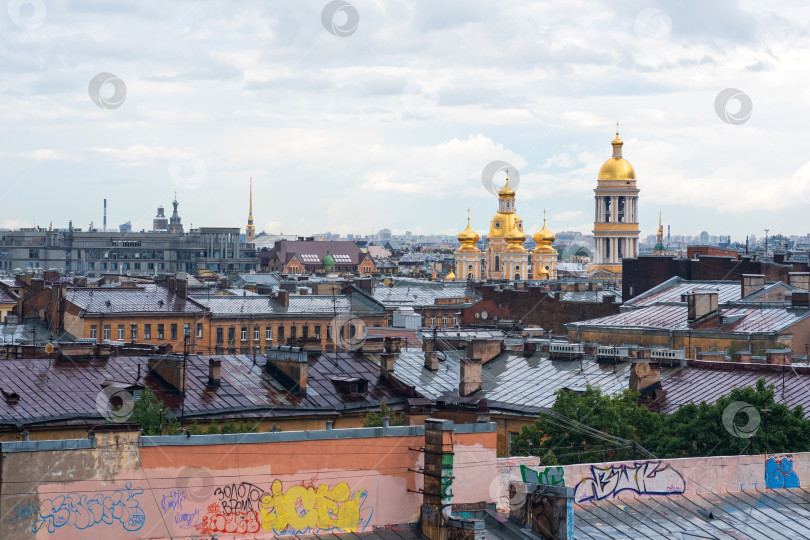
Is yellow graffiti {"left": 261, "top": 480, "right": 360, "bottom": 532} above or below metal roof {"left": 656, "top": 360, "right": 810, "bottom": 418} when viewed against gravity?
below

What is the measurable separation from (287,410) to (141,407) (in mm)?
4261

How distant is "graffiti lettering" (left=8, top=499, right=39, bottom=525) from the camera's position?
1477cm

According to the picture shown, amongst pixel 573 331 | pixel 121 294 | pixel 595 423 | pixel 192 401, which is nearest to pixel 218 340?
pixel 121 294

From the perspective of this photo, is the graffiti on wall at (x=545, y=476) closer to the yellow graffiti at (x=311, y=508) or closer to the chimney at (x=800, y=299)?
the yellow graffiti at (x=311, y=508)

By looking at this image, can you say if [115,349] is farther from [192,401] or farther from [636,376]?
[636,376]

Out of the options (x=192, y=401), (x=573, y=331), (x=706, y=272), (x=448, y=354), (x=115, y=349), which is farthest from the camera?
(x=706, y=272)

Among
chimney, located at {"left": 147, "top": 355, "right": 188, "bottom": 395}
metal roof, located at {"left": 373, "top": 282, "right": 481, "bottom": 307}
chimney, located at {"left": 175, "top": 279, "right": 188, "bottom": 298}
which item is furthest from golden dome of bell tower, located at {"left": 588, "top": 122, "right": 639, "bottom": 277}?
chimney, located at {"left": 147, "top": 355, "right": 188, "bottom": 395}

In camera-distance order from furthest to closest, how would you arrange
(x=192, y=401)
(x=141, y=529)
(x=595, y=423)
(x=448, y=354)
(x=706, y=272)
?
(x=706, y=272) < (x=448, y=354) < (x=192, y=401) < (x=595, y=423) < (x=141, y=529)

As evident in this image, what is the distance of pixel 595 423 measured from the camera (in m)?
28.1

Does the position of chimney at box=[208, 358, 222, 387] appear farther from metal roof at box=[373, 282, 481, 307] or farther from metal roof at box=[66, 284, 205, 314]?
metal roof at box=[373, 282, 481, 307]

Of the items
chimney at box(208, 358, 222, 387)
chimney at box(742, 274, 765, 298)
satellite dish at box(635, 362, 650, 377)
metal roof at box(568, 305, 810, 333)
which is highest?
chimney at box(742, 274, 765, 298)

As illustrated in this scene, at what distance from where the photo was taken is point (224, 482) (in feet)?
52.6

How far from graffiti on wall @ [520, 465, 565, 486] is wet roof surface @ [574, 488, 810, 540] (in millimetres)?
504

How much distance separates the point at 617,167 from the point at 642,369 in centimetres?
10607
